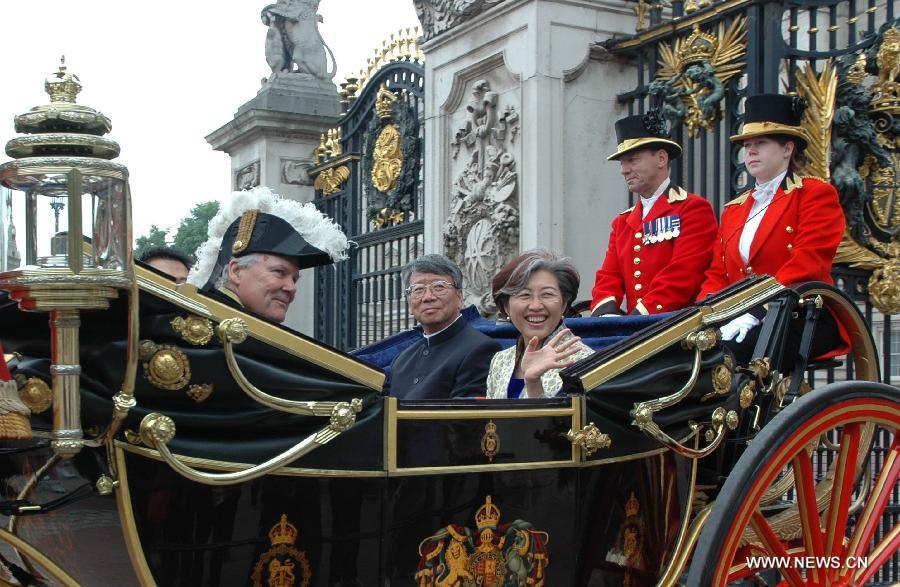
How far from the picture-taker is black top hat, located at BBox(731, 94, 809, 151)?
14.2 ft

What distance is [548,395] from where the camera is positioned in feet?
10.6

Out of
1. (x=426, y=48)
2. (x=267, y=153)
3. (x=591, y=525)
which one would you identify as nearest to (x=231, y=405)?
(x=591, y=525)

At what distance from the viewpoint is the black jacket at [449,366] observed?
3.66 metres

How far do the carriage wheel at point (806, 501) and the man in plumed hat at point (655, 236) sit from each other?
4.53ft

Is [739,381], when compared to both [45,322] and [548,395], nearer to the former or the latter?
[548,395]

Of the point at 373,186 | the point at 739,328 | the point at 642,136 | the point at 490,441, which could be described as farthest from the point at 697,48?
the point at 373,186

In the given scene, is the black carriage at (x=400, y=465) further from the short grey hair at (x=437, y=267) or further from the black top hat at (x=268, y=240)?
the short grey hair at (x=437, y=267)

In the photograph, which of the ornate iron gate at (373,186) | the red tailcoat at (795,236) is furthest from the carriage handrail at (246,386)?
the ornate iron gate at (373,186)

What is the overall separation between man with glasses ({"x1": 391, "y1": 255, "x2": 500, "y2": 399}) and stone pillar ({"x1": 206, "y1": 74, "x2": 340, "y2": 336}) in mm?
6266

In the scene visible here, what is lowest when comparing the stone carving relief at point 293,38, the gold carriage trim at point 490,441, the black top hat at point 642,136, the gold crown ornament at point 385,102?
the gold carriage trim at point 490,441

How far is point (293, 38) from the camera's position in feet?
34.0

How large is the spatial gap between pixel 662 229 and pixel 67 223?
3.16 meters

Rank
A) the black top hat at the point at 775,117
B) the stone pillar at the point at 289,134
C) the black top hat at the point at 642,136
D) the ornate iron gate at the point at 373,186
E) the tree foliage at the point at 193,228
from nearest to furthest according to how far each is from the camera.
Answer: the black top hat at the point at 775,117 < the black top hat at the point at 642,136 < the ornate iron gate at the point at 373,186 < the stone pillar at the point at 289,134 < the tree foliage at the point at 193,228

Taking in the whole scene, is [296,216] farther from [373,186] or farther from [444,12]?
[373,186]
